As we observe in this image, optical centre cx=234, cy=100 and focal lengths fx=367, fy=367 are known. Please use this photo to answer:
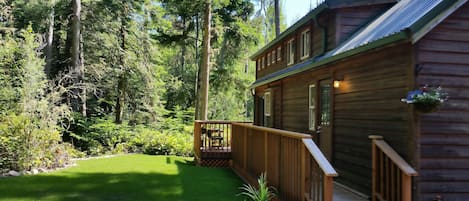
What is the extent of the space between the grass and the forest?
1334 mm

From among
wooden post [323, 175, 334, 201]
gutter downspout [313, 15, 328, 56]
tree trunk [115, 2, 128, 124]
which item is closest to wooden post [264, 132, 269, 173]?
wooden post [323, 175, 334, 201]

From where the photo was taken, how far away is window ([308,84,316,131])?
8.42 meters

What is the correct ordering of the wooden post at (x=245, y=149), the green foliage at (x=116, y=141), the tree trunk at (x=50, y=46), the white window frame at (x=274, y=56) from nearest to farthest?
1. the wooden post at (x=245, y=149)
2. the white window frame at (x=274, y=56)
3. the green foliage at (x=116, y=141)
4. the tree trunk at (x=50, y=46)

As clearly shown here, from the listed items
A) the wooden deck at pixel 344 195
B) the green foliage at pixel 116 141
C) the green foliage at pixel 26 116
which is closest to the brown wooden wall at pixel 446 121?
the wooden deck at pixel 344 195

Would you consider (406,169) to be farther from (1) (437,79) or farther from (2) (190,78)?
(2) (190,78)

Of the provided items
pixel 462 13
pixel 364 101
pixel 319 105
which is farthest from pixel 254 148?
pixel 462 13

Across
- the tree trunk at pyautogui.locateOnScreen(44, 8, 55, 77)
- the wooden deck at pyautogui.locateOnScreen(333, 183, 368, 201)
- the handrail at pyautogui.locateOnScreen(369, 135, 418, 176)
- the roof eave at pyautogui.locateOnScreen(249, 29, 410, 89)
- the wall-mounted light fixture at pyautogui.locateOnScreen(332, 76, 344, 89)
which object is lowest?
the wooden deck at pyautogui.locateOnScreen(333, 183, 368, 201)

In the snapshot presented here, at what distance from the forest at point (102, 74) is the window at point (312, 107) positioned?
6530 mm

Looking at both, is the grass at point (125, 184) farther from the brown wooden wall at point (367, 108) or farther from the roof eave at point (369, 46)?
the roof eave at point (369, 46)

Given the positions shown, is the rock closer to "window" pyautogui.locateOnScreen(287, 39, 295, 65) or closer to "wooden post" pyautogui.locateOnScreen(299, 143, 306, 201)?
"wooden post" pyautogui.locateOnScreen(299, 143, 306, 201)

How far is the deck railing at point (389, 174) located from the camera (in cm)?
445

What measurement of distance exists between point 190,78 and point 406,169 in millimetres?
21814

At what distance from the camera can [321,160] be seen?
4223 millimetres

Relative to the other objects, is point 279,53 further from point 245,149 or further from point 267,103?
point 245,149
